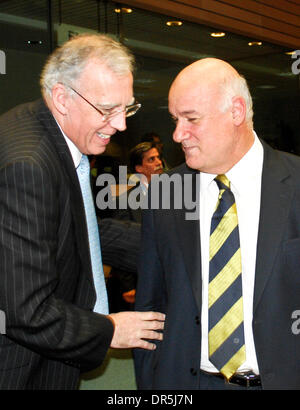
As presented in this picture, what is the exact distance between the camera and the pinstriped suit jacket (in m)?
1.71

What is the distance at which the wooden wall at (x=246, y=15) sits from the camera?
6387 millimetres

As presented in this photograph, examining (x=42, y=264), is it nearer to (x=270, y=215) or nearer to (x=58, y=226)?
(x=58, y=226)

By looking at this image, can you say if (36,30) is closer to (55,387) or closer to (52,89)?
(52,89)

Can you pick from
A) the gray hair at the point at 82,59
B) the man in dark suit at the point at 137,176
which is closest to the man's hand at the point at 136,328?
the gray hair at the point at 82,59

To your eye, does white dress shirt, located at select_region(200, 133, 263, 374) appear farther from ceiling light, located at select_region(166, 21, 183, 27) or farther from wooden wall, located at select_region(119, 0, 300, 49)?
ceiling light, located at select_region(166, 21, 183, 27)

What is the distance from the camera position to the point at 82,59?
2.02 m

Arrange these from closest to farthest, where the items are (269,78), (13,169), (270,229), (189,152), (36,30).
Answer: (13,169)
(270,229)
(189,152)
(36,30)
(269,78)

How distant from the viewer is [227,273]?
1972 mm

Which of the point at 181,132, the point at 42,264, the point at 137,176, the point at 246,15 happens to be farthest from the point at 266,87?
the point at 42,264

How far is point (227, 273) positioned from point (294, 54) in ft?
24.7

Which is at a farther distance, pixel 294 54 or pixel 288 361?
pixel 294 54

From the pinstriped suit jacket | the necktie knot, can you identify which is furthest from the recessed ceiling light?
the pinstriped suit jacket

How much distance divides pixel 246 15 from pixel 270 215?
6.23m

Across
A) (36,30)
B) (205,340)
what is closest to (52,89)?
(205,340)
